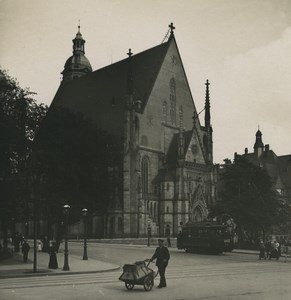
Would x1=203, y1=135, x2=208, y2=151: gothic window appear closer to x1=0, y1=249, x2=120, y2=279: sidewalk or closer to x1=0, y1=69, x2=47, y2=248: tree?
x1=0, y1=69, x2=47, y2=248: tree

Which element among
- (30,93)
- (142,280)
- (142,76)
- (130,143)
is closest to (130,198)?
(130,143)

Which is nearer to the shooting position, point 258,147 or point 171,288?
point 171,288

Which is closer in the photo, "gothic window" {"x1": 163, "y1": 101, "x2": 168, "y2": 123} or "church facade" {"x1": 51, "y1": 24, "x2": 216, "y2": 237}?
"church facade" {"x1": 51, "y1": 24, "x2": 216, "y2": 237}

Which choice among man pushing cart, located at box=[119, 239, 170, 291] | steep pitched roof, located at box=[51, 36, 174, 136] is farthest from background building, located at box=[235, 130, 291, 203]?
man pushing cart, located at box=[119, 239, 170, 291]

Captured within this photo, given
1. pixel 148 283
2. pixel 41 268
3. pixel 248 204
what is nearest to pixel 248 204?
pixel 248 204

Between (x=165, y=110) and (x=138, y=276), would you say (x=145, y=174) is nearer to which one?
(x=165, y=110)

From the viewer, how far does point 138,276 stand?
16594 millimetres

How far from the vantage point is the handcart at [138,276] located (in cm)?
1652

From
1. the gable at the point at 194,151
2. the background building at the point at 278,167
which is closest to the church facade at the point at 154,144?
the gable at the point at 194,151

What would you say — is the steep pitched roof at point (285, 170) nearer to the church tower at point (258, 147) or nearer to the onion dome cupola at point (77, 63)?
the church tower at point (258, 147)

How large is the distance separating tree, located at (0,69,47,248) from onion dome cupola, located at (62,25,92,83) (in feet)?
204

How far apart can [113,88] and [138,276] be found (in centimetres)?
6268

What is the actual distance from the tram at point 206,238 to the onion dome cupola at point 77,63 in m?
59.8

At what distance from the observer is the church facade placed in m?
66.2
